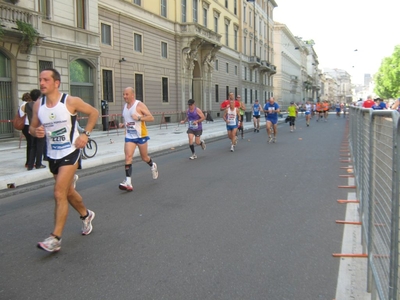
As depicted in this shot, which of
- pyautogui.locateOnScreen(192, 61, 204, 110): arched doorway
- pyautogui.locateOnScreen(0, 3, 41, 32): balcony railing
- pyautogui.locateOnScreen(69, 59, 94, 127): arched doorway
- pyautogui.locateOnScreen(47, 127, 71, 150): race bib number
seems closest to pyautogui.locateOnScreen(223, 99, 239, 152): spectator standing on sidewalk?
pyautogui.locateOnScreen(0, 3, 41, 32): balcony railing

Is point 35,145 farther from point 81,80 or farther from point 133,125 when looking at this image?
point 81,80

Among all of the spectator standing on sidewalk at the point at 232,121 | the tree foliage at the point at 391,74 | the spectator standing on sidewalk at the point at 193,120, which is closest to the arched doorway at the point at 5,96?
the spectator standing on sidewalk at the point at 193,120

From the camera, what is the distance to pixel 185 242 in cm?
487

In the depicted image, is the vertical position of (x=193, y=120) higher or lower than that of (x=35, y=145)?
higher

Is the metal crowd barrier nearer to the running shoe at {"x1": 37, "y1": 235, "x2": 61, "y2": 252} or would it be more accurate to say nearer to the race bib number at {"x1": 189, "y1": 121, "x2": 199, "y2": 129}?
the running shoe at {"x1": 37, "y1": 235, "x2": 61, "y2": 252}

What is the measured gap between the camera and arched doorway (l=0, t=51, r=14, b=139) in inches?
716

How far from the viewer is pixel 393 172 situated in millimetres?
2365

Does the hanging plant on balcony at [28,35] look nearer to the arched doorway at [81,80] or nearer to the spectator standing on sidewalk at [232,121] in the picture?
the arched doorway at [81,80]

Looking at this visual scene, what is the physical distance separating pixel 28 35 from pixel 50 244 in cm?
1540

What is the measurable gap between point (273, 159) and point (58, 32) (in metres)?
13.6

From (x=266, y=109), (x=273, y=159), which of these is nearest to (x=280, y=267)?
(x=273, y=159)

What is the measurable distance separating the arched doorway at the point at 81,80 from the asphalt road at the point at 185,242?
1434cm

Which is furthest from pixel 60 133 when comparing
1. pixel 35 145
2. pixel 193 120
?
pixel 193 120

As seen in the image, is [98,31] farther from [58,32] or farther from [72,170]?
[72,170]
